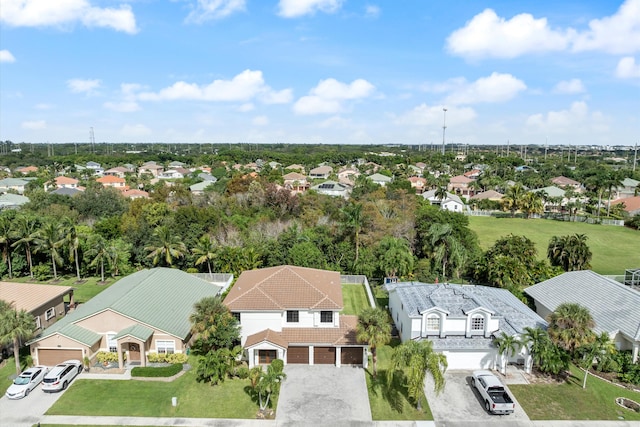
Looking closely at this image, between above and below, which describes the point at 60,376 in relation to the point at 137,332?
below

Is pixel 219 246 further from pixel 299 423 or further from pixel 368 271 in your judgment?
pixel 299 423

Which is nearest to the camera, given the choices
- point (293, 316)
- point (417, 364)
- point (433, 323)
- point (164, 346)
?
point (417, 364)

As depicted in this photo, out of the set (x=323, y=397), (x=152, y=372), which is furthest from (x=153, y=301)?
(x=323, y=397)

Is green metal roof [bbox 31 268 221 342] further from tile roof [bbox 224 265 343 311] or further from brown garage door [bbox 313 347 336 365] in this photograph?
brown garage door [bbox 313 347 336 365]

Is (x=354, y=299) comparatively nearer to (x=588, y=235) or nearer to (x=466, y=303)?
(x=466, y=303)

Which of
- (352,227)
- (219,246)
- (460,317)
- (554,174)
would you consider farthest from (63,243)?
(554,174)
